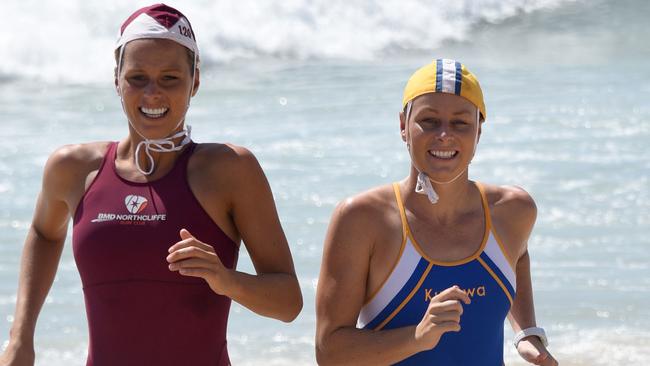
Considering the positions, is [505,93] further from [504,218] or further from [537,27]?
[504,218]

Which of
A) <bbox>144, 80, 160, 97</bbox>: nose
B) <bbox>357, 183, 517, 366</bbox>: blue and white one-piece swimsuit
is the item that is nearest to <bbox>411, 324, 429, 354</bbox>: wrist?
<bbox>357, 183, 517, 366</bbox>: blue and white one-piece swimsuit

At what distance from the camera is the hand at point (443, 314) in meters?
2.89

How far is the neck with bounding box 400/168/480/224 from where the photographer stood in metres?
3.27

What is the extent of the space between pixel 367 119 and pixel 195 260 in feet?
30.9

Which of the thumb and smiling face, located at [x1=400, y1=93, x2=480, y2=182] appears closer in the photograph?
the thumb

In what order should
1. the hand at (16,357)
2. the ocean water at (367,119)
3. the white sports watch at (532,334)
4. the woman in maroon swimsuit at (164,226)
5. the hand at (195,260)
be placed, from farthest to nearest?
the ocean water at (367,119) → the white sports watch at (532,334) → the hand at (16,357) → the woman in maroon swimsuit at (164,226) → the hand at (195,260)

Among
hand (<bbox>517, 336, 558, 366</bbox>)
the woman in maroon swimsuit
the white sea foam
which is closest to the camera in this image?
the woman in maroon swimsuit

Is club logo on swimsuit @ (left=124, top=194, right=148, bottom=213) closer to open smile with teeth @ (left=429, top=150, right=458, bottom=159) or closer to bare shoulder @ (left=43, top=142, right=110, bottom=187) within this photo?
bare shoulder @ (left=43, top=142, right=110, bottom=187)

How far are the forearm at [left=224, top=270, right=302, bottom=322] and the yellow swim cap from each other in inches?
22.2

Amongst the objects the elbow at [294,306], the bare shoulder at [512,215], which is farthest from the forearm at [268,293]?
the bare shoulder at [512,215]

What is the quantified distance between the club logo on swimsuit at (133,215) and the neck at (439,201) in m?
0.66

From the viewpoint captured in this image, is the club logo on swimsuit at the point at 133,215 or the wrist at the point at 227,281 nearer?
the wrist at the point at 227,281

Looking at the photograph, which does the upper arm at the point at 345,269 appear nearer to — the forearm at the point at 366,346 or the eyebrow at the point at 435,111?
the forearm at the point at 366,346

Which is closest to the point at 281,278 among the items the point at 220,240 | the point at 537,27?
the point at 220,240
